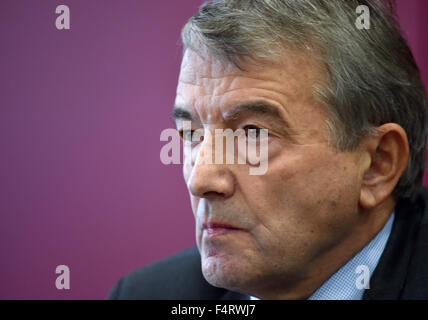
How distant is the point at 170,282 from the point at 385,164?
0.96 metres

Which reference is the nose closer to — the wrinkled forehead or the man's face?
the man's face

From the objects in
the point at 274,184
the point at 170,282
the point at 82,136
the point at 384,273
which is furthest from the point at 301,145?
the point at 82,136

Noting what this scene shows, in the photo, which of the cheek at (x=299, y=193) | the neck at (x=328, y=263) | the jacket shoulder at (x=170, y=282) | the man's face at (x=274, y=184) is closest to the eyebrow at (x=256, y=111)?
the man's face at (x=274, y=184)

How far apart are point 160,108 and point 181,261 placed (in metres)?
0.71

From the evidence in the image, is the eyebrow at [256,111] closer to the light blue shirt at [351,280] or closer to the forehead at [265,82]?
the forehead at [265,82]

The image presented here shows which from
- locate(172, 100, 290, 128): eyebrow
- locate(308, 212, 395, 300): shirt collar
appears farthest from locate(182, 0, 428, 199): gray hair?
locate(308, 212, 395, 300): shirt collar

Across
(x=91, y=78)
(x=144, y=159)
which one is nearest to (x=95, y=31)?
(x=91, y=78)

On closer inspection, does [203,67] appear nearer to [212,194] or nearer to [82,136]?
[212,194]

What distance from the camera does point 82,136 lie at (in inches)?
95.3

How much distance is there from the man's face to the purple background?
93 cm
